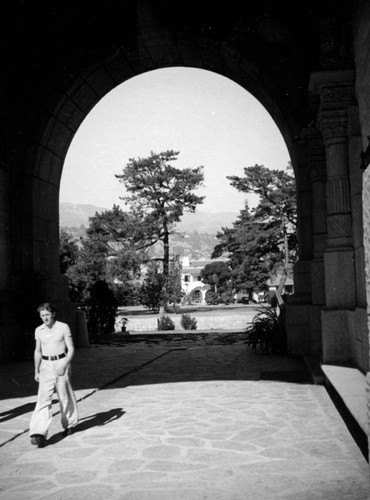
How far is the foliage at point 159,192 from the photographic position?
41281 millimetres

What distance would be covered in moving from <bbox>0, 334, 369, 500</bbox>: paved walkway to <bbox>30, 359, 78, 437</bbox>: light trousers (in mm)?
175

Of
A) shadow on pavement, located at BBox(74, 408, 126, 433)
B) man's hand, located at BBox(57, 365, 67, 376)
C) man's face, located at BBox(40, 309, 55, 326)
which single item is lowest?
shadow on pavement, located at BBox(74, 408, 126, 433)

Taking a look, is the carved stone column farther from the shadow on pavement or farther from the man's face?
the man's face

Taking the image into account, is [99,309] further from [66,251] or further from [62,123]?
[66,251]

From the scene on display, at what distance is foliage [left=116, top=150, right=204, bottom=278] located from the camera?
41.3m

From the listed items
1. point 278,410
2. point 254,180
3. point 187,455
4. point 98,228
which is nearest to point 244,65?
point 278,410

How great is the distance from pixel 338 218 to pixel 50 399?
178 inches

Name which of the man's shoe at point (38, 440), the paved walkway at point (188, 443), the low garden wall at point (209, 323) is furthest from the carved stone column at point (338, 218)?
the low garden wall at point (209, 323)

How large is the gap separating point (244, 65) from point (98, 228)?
112ft

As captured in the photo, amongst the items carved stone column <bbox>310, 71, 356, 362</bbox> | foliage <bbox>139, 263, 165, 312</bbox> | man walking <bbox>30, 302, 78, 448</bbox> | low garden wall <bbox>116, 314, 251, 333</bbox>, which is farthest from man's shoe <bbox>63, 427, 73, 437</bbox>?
foliage <bbox>139, 263, 165, 312</bbox>

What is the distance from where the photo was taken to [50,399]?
4.98 m

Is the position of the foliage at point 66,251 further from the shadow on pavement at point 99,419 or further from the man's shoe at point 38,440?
the man's shoe at point 38,440

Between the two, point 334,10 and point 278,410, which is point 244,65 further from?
point 278,410

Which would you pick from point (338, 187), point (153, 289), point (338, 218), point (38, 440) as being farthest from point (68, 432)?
point (153, 289)
